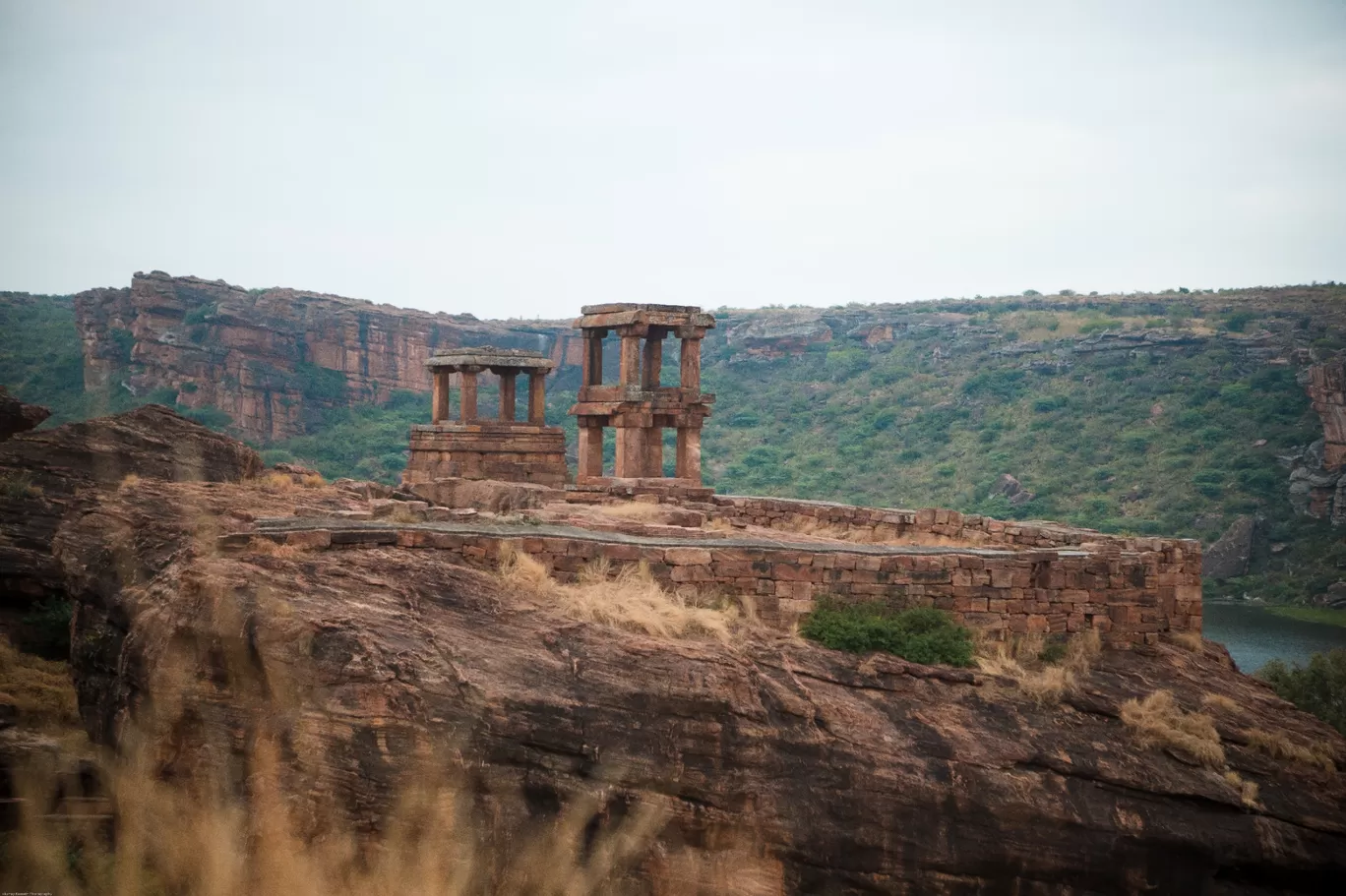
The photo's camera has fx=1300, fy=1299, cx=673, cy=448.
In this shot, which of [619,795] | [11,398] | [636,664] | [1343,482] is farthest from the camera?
[1343,482]

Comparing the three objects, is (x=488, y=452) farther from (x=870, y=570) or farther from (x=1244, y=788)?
(x=1244, y=788)

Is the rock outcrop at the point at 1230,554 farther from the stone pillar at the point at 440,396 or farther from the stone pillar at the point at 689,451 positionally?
the stone pillar at the point at 440,396

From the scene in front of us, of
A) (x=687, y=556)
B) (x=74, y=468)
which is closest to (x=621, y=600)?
(x=687, y=556)

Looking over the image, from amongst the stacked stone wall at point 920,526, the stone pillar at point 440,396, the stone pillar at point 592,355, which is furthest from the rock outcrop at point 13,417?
the stacked stone wall at point 920,526

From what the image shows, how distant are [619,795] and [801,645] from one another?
291 cm

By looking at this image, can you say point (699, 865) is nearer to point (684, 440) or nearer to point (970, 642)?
point (970, 642)

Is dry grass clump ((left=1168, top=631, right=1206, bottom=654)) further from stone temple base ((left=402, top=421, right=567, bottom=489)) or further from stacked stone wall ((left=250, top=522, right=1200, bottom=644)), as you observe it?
stone temple base ((left=402, top=421, right=567, bottom=489))

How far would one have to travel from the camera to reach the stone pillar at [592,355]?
26.3m

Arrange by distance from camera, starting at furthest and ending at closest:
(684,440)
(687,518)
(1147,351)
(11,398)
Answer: (1147,351), (684,440), (11,398), (687,518)

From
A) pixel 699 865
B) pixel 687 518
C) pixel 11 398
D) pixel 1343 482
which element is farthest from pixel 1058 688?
pixel 1343 482

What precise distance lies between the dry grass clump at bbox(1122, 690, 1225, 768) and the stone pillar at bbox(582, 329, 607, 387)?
1492cm

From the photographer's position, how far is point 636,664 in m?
12.0

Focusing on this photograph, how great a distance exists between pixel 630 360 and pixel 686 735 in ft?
47.0

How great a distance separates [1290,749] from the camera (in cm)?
1340
